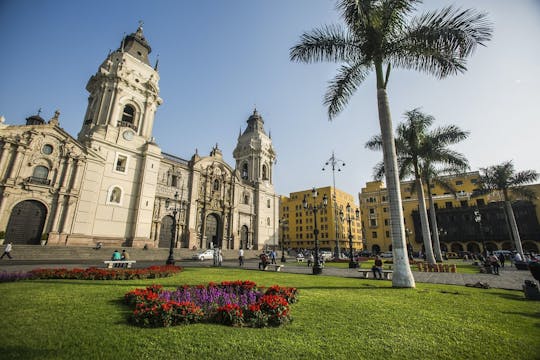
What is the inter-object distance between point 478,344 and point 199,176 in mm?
33774

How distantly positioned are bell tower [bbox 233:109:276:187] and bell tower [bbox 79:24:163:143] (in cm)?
1737

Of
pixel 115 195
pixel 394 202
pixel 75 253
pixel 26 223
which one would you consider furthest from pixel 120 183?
pixel 394 202

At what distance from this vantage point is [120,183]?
86.6 ft

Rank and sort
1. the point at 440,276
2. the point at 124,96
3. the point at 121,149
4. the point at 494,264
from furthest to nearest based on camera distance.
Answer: the point at 124,96
the point at 121,149
the point at 494,264
the point at 440,276

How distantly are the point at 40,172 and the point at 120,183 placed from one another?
6.47m

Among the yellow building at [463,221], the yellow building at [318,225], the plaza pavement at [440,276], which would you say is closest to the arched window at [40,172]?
the plaza pavement at [440,276]

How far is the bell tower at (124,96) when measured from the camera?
90.0ft

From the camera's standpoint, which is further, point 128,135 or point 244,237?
point 244,237

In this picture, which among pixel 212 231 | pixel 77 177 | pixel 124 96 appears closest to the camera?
pixel 77 177

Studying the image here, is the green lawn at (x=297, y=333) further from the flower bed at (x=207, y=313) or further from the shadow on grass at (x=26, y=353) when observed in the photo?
the flower bed at (x=207, y=313)

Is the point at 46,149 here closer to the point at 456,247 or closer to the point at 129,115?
the point at 129,115

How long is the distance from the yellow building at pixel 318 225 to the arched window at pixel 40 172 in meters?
52.4

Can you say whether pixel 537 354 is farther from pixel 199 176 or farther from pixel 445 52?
pixel 199 176

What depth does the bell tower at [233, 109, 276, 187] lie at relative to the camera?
4503 cm
